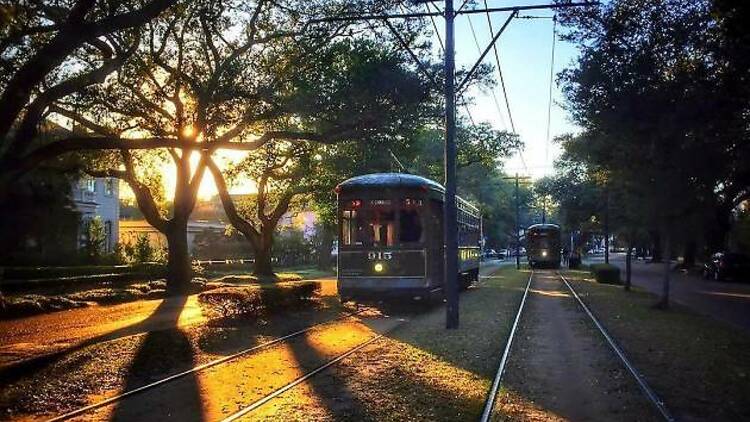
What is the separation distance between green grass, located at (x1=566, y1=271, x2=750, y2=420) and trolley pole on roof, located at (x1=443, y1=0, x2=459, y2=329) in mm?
3436

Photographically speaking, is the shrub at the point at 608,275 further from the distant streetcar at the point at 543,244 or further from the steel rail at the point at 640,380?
the distant streetcar at the point at 543,244

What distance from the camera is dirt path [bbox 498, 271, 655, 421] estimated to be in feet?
26.1

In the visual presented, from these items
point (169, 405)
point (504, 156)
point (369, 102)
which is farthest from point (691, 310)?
point (504, 156)

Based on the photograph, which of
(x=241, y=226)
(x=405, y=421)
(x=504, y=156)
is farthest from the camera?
(x=504, y=156)

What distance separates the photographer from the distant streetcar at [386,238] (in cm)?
1941

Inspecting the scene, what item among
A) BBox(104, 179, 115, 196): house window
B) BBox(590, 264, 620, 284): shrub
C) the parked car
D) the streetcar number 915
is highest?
BBox(104, 179, 115, 196): house window

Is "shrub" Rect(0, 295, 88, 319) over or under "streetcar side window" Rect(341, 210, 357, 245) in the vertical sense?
under

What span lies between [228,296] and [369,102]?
5957 mm

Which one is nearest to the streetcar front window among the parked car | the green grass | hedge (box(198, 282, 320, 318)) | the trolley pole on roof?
hedge (box(198, 282, 320, 318))

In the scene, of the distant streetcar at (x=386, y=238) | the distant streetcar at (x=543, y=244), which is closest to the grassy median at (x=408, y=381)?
the distant streetcar at (x=386, y=238)

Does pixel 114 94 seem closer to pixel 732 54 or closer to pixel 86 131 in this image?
pixel 86 131

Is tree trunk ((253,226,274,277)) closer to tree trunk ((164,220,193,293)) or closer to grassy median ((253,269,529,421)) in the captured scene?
tree trunk ((164,220,193,293))

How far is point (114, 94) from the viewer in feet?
65.9

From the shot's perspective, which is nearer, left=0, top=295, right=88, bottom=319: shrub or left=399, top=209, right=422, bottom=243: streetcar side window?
left=0, top=295, right=88, bottom=319: shrub
